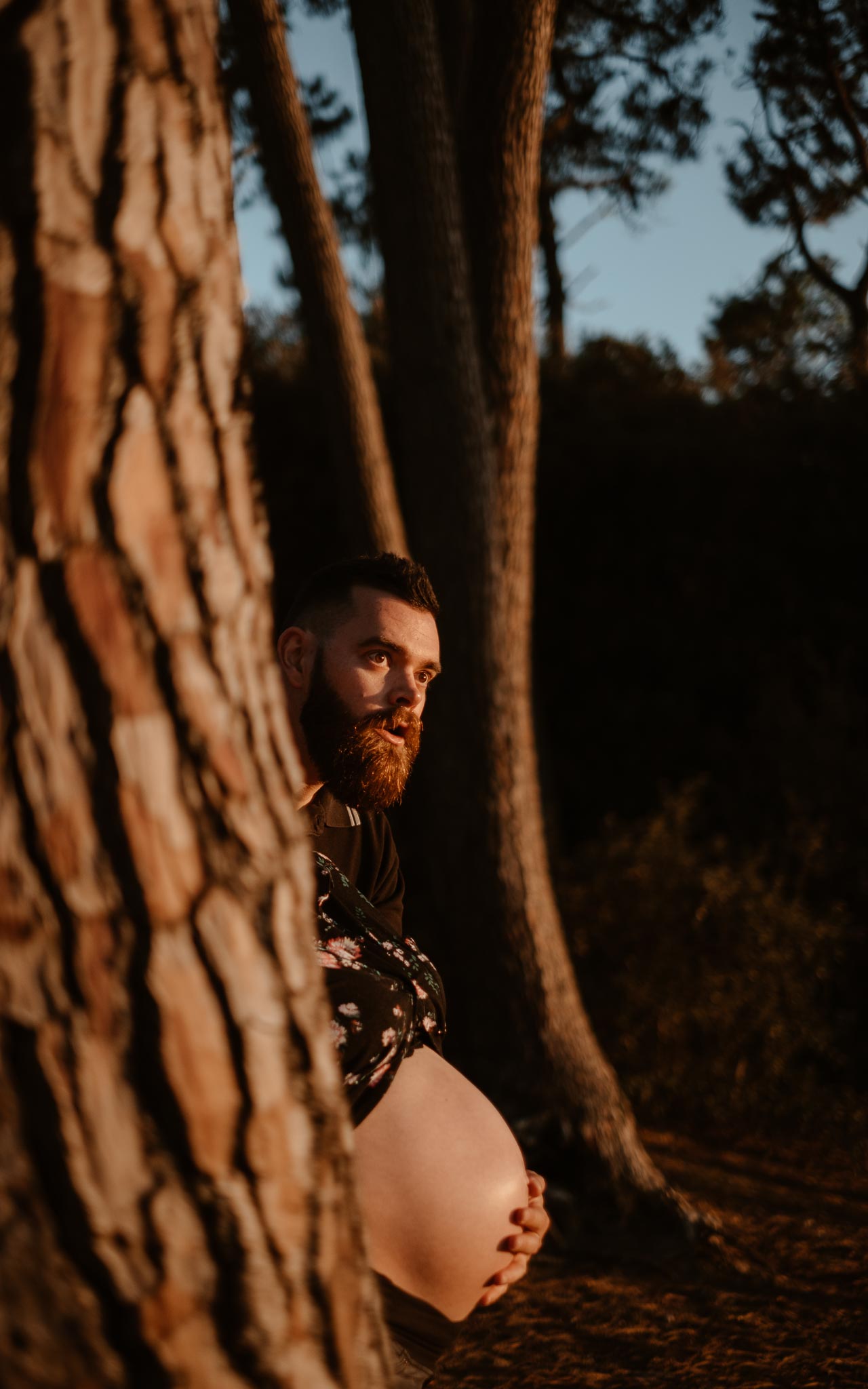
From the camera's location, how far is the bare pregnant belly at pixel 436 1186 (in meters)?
1.65

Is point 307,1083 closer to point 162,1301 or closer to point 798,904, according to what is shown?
point 162,1301

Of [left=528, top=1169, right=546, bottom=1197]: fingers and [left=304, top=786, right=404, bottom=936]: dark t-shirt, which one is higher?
[left=304, top=786, right=404, bottom=936]: dark t-shirt

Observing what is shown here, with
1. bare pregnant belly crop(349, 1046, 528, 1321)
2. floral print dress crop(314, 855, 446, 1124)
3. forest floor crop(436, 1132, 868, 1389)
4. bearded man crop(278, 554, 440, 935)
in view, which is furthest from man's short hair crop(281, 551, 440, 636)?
forest floor crop(436, 1132, 868, 1389)

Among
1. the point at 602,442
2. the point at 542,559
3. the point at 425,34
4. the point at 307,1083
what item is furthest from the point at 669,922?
the point at 307,1083

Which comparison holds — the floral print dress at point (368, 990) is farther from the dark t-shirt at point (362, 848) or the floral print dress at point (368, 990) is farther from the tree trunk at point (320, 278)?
the tree trunk at point (320, 278)

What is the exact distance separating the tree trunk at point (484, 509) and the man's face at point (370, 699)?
1.60 meters

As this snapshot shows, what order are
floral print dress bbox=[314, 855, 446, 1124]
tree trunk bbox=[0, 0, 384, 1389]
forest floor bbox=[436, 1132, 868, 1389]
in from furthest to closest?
forest floor bbox=[436, 1132, 868, 1389] → floral print dress bbox=[314, 855, 446, 1124] → tree trunk bbox=[0, 0, 384, 1389]

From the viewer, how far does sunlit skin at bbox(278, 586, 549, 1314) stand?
1.98 metres

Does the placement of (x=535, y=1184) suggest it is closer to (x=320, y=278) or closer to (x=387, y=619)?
(x=387, y=619)

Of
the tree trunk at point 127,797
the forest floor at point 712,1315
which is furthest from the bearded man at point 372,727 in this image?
the forest floor at point 712,1315

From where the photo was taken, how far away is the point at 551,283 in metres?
8.78

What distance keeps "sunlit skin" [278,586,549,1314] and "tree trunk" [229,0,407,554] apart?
172 centimetres

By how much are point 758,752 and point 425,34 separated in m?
3.75

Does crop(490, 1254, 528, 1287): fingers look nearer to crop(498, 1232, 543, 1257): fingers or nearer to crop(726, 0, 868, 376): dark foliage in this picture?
crop(498, 1232, 543, 1257): fingers
